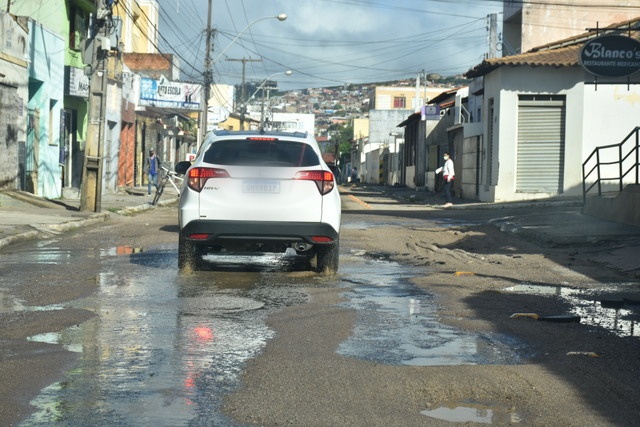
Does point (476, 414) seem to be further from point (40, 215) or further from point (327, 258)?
point (40, 215)

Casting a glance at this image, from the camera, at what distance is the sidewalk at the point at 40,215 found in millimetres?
16969

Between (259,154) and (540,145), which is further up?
(540,145)

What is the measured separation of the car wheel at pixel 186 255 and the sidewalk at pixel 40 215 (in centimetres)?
458

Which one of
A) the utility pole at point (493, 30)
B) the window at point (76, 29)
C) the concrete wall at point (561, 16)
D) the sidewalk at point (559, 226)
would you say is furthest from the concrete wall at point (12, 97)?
the concrete wall at point (561, 16)

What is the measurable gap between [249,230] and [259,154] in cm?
94

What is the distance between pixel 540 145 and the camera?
3291cm

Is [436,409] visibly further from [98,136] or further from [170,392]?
[98,136]

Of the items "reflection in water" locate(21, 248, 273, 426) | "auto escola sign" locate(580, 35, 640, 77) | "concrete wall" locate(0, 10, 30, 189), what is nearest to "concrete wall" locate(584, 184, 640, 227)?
"auto escola sign" locate(580, 35, 640, 77)

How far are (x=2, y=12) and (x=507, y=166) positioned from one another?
55.7 feet

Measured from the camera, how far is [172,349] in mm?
6844

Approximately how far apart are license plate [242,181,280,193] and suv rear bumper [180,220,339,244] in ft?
1.21

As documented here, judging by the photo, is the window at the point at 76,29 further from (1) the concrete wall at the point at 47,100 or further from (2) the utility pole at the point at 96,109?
(2) the utility pole at the point at 96,109

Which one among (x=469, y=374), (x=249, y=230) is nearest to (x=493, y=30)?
(x=249, y=230)

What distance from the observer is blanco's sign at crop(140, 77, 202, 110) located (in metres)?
47.2
